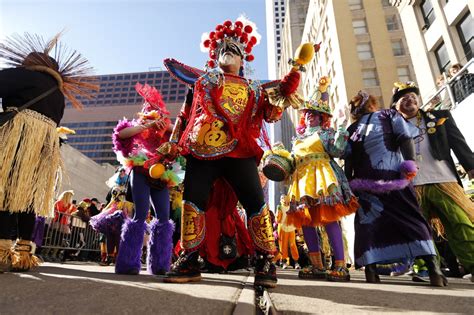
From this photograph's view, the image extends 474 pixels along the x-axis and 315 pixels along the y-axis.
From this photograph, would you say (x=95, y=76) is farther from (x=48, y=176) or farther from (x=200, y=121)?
(x=200, y=121)

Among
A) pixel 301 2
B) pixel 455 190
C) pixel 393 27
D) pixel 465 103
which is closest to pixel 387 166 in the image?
pixel 455 190

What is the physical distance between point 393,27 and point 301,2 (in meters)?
36.3

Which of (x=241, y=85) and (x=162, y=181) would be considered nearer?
(x=241, y=85)

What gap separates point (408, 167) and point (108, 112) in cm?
8197

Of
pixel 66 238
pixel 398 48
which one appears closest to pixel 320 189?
pixel 66 238

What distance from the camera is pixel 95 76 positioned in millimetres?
3195

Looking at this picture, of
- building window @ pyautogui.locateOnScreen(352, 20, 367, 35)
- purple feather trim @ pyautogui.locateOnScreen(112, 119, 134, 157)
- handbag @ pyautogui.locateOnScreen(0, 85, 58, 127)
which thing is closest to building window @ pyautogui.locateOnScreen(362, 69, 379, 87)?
building window @ pyautogui.locateOnScreen(352, 20, 367, 35)

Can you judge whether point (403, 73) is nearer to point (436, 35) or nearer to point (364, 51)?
point (364, 51)

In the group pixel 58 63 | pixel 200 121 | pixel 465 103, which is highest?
pixel 465 103

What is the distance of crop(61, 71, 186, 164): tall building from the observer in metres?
72.2

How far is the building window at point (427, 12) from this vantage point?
13.7m

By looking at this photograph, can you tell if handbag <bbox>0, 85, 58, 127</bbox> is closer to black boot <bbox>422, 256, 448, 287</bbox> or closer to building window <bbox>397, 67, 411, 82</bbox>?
black boot <bbox>422, 256, 448, 287</bbox>

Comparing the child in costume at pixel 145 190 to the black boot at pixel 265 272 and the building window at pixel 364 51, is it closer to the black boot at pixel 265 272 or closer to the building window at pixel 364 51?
the black boot at pixel 265 272

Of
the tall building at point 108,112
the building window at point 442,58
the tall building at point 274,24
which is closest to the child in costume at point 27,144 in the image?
the building window at point 442,58
